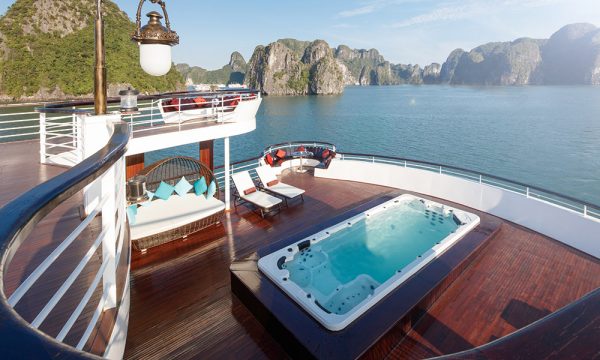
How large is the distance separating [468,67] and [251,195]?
149 metres

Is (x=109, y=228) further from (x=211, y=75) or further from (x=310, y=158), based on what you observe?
(x=211, y=75)

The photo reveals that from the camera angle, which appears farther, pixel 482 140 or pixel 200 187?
pixel 482 140

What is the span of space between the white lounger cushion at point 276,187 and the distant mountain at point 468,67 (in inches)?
3451

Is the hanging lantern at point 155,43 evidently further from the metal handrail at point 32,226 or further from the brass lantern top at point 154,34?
the metal handrail at point 32,226

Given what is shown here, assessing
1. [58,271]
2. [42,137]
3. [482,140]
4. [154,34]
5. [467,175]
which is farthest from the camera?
[482,140]

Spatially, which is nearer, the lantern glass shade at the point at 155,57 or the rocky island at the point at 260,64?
the lantern glass shade at the point at 155,57

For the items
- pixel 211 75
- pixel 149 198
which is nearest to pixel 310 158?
pixel 149 198

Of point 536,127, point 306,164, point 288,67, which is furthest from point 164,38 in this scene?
point 288,67

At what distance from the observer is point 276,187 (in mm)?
7203

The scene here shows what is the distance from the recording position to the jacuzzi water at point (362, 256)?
149 inches

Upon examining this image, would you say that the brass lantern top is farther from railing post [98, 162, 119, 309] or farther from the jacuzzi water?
the jacuzzi water

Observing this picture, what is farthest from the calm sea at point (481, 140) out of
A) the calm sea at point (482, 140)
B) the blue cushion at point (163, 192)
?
the blue cushion at point (163, 192)

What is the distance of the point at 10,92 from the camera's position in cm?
4138

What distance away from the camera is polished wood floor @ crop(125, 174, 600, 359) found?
10.6 ft
